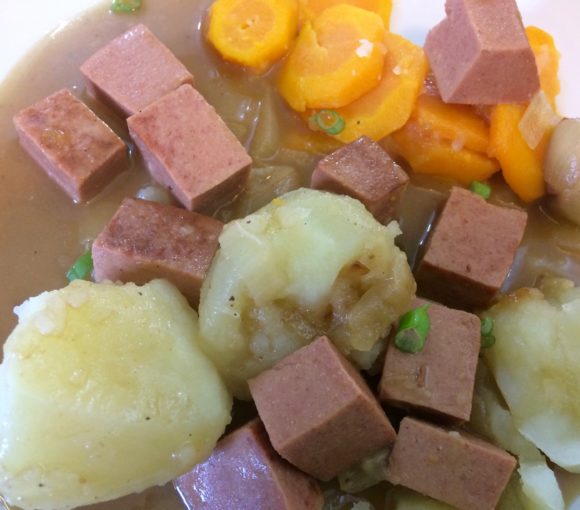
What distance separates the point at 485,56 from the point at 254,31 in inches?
39.8

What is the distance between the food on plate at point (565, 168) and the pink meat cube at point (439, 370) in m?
0.80

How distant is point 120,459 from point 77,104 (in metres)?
1.47

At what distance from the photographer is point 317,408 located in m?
2.05

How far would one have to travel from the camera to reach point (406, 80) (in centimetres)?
281

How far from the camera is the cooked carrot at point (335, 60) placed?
278cm

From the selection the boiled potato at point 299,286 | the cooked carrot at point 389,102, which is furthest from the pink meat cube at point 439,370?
the cooked carrot at point 389,102

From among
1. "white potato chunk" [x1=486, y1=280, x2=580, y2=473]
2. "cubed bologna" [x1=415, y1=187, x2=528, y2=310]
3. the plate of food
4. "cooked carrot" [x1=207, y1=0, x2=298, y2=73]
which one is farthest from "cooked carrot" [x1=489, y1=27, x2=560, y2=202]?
"cooked carrot" [x1=207, y1=0, x2=298, y2=73]

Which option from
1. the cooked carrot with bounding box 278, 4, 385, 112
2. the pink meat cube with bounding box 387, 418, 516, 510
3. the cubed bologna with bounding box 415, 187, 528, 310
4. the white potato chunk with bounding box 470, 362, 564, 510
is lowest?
the white potato chunk with bounding box 470, 362, 564, 510

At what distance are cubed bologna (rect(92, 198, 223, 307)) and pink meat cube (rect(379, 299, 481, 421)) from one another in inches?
29.6

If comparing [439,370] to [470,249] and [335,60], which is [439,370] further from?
[335,60]

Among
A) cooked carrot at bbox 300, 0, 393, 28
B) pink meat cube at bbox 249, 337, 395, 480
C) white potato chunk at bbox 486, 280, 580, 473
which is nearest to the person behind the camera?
pink meat cube at bbox 249, 337, 395, 480

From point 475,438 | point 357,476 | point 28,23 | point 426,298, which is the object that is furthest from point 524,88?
point 28,23

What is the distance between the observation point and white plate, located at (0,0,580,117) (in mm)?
3102

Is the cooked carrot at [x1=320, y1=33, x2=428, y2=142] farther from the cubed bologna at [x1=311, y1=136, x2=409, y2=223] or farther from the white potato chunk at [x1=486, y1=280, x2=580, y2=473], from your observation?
the white potato chunk at [x1=486, y1=280, x2=580, y2=473]
